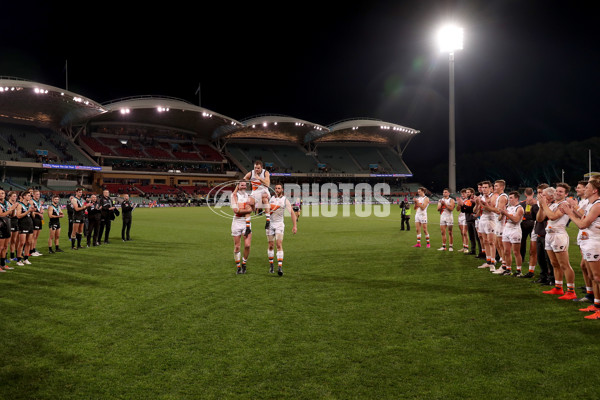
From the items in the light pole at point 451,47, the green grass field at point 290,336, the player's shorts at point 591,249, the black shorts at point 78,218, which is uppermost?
the light pole at point 451,47

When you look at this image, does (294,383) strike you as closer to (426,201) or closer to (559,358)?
(559,358)

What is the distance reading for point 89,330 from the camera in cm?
533

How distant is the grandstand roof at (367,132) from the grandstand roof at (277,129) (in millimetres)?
3341

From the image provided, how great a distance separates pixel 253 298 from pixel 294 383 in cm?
334

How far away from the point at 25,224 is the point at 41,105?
56.2 metres

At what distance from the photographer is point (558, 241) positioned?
6.89m

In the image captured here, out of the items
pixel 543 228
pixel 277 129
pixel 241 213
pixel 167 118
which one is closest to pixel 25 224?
pixel 241 213

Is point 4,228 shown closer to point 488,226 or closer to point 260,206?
point 260,206

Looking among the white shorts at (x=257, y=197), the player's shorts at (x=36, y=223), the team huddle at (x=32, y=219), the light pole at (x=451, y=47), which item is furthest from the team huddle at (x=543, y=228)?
the player's shorts at (x=36, y=223)

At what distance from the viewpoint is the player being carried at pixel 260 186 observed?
8719mm

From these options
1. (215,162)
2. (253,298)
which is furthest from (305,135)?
(253,298)

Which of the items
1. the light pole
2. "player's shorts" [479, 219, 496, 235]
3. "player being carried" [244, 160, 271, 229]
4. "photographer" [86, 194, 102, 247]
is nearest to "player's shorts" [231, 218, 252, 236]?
"player being carried" [244, 160, 271, 229]

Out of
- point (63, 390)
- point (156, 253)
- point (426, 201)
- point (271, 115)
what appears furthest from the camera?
point (271, 115)

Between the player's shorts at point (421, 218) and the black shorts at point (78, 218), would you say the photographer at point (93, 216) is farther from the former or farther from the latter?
the player's shorts at point (421, 218)
